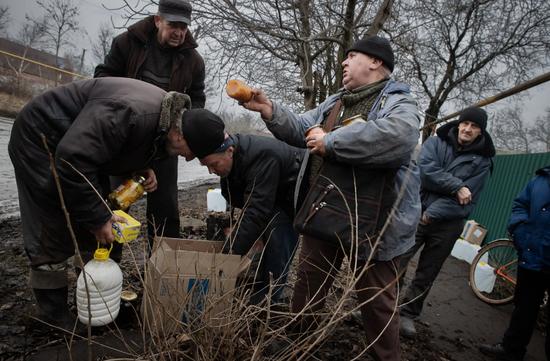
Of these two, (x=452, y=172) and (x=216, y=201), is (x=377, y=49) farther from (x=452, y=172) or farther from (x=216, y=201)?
(x=216, y=201)

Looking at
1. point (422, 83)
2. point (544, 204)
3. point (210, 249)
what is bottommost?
point (210, 249)

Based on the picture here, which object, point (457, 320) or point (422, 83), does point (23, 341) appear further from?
point (422, 83)

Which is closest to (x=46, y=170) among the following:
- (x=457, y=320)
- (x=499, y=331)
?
(x=457, y=320)

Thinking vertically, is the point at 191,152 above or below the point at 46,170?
above

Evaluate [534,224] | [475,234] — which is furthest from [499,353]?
[475,234]

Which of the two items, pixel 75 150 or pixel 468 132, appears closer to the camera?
pixel 75 150

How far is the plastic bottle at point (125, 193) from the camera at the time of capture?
214cm

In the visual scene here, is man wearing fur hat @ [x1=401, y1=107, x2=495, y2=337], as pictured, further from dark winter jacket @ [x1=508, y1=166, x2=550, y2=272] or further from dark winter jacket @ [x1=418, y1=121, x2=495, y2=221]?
dark winter jacket @ [x1=508, y1=166, x2=550, y2=272]

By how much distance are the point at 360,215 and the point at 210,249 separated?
1085mm

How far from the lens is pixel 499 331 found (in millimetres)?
3551

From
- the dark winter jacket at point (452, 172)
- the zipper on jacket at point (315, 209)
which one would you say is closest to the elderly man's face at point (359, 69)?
the zipper on jacket at point (315, 209)

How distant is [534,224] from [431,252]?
0.79 meters

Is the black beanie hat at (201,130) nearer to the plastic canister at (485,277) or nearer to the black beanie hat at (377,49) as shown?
the black beanie hat at (377,49)

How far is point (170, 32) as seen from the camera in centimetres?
256
